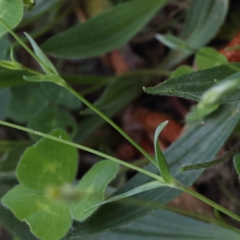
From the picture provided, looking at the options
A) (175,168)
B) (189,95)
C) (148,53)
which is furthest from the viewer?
(148,53)

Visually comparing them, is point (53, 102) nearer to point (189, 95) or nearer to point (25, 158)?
point (25, 158)

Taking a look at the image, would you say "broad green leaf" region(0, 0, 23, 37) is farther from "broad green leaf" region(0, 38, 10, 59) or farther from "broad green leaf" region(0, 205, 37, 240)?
"broad green leaf" region(0, 205, 37, 240)

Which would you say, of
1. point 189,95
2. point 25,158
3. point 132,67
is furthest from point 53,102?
point 189,95

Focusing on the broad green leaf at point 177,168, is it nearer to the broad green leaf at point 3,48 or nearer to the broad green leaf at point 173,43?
the broad green leaf at point 173,43

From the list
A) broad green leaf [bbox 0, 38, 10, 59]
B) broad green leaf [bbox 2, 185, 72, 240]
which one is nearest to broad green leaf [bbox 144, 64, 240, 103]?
broad green leaf [bbox 2, 185, 72, 240]

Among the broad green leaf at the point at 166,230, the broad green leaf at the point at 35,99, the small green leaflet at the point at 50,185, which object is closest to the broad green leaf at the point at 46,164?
the small green leaflet at the point at 50,185

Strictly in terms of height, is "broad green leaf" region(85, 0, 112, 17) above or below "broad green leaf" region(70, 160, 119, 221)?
above
